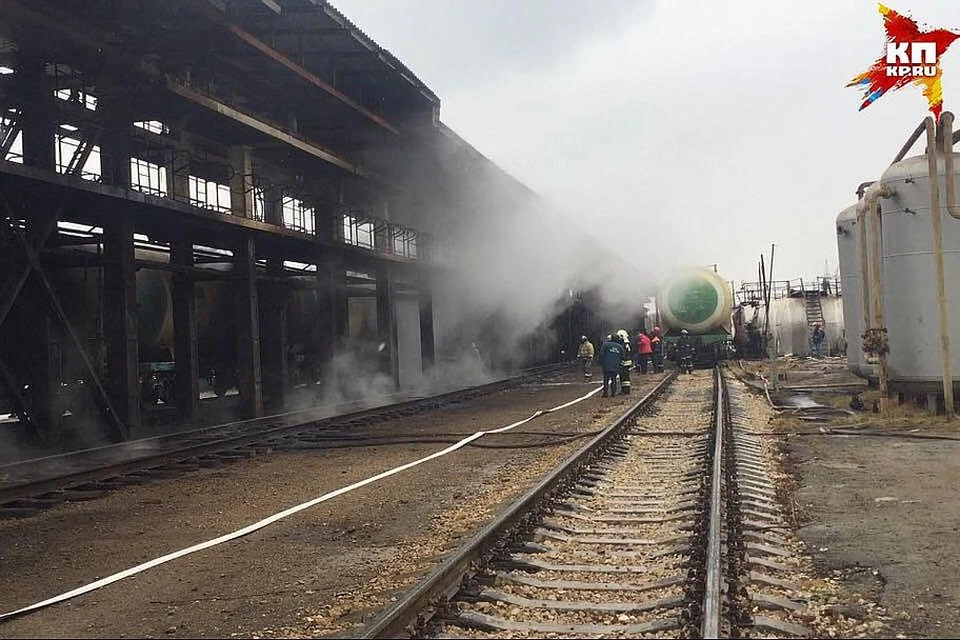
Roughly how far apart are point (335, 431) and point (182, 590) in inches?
335

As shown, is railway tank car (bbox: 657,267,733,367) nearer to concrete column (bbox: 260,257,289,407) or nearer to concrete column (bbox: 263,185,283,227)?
concrete column (bbox: 263,185,283,227)

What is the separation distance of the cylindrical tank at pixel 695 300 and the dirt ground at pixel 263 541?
55.6 feet

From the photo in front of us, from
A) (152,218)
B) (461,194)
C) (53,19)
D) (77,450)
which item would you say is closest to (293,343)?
(461,194)

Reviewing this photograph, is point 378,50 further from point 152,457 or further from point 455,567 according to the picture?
→ point 455,567

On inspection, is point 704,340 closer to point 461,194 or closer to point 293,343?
point 461,194

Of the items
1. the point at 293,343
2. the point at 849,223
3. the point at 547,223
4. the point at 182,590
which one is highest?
the point at 547,223

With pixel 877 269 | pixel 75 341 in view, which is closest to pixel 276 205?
pixel 75 341

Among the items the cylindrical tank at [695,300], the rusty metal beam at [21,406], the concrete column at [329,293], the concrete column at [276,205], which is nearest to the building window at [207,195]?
the concrete column at [276,205]

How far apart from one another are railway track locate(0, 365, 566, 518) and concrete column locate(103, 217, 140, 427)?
0.71 metres

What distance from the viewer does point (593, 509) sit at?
7016mm

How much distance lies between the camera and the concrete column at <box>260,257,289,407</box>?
1933 cm

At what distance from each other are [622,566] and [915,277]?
375 inches

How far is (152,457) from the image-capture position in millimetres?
10406

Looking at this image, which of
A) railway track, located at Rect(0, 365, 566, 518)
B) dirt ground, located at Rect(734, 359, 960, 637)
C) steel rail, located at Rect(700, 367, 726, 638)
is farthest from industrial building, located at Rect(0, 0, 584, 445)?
dirt ground, located at Rect(734, 359, 960, 637)
